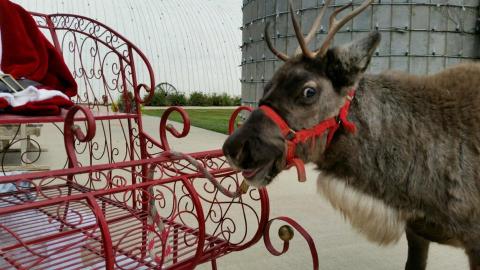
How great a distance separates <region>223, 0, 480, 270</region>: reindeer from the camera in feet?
6.61

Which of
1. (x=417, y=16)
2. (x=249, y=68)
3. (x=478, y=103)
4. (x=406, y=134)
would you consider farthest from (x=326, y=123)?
(x=249, y=68)

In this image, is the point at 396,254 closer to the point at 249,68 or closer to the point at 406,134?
the point at 406,134

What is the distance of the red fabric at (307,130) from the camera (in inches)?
78.6

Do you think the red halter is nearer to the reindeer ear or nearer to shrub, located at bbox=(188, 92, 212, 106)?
the reindeer ear

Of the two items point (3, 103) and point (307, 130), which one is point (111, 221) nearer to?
point (3, 103)

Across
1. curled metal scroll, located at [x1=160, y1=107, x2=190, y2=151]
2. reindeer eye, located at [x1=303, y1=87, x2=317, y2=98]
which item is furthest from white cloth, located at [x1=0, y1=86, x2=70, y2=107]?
reindeer eye, located at [x1=303, y1=87, x2=317, y2=98]

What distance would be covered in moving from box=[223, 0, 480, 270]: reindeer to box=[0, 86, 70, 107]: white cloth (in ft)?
4.32

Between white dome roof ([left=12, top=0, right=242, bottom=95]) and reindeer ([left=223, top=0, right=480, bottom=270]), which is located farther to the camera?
white dome roof ([left=12, top=0, right=242, bottom=95])

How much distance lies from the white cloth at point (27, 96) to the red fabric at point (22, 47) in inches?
14.9

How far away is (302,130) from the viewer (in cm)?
204

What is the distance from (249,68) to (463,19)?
18.6ft

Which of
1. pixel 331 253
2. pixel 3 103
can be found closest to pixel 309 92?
pixel 3 103

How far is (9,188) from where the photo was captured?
3.52 m

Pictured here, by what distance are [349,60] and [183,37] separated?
23616 mm
